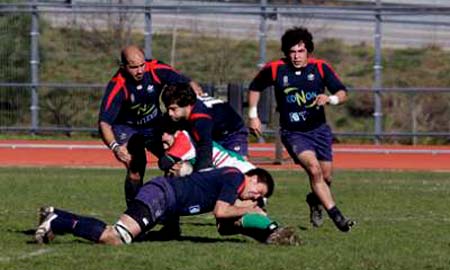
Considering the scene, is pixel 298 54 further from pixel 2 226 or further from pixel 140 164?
pixel 2 226

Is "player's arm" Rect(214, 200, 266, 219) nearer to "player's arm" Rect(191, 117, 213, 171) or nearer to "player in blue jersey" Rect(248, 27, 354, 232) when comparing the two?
"player's arm" Rect(191, 117, 213, 171)

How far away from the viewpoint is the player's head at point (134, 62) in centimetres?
1241

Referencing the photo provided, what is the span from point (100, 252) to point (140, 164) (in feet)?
8.83

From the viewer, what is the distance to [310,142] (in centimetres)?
1328

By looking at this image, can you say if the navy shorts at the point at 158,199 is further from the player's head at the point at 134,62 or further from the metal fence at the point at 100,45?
the metal fence at the point at 100,45

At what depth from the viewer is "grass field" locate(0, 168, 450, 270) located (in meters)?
9.82

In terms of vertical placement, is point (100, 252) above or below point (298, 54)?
below

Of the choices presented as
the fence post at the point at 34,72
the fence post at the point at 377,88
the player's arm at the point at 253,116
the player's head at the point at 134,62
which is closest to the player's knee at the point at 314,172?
the player's arm at the point at 253,116

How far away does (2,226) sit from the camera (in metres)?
12.7

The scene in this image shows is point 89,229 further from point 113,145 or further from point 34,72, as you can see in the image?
point 34,72

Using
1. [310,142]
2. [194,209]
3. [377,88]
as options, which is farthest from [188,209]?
[377,88]

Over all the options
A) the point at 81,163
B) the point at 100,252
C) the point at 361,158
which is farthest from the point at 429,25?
the point at 100,252

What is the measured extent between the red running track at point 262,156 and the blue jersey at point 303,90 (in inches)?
395

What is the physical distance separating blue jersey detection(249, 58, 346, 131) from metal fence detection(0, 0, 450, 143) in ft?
45.8
